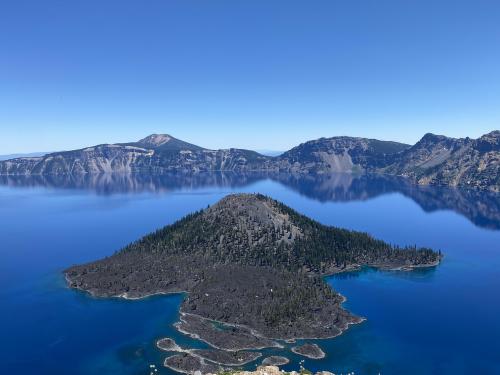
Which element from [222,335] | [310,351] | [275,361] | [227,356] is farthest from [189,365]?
[310,351]

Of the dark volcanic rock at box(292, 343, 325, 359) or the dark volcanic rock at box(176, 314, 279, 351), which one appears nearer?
the dark volcanic rock at box(292, 343, 325, 359)

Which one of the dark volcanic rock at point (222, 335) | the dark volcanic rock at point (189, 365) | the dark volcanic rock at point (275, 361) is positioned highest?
the dark volcanic rock at point (222, 335)

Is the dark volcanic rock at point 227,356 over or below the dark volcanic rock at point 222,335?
below

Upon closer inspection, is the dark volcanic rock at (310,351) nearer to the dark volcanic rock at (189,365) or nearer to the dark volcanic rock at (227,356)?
the dark volcanic rock at (227,356)

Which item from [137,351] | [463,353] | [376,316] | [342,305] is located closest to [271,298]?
[342,305]

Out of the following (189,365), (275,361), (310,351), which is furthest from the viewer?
(310,351)

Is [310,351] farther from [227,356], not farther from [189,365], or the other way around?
[189,365]

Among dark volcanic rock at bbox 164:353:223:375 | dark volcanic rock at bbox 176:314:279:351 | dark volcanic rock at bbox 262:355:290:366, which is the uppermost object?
dark volcanic rock at bbox 176:314:279:351

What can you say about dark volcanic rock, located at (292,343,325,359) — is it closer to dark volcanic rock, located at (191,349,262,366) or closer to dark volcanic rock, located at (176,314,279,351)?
dark volcanic rock, located at (176,314,279,351)

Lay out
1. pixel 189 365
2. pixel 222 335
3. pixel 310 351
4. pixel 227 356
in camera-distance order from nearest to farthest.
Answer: pixel 189 365 → pixel 227 356 → pixel 310 351 → pixel 222 335

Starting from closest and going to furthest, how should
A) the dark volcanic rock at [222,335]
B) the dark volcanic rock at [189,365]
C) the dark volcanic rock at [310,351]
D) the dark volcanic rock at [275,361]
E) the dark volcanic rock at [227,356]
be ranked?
the dark volcanic rock at [189,365] < the dark volcanic rock at [275,361] < the dark volcanic rock at [227,356] < the dark volcanic rock at [310,351] < the dark volcanic rock at [222,335]

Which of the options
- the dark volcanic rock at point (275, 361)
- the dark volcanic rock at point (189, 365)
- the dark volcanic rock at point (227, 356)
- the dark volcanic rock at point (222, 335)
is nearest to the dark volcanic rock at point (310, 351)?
the dark volcanic rock at point (275, 361)

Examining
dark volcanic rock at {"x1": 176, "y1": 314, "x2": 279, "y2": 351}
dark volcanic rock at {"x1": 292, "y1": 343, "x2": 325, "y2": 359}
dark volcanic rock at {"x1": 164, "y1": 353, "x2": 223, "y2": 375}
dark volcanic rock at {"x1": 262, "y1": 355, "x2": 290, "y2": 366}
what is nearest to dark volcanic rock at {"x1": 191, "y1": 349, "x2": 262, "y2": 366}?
dark volcanic rock at {"x1": 164, "y1": 353, "x2": 223, "y2": 375}
